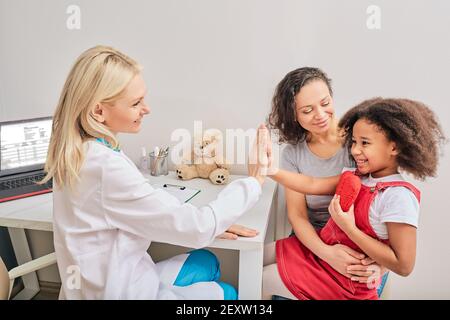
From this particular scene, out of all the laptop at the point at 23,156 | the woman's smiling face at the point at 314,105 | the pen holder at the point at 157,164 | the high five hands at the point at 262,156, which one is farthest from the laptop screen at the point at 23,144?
the woman's smiling face at the point at 314,105

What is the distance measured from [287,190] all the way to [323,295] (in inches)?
14.3

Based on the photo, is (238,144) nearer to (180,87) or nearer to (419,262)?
(180,87)

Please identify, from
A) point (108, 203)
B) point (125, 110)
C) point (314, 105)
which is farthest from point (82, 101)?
point (314, 105)

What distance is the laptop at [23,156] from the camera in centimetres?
155

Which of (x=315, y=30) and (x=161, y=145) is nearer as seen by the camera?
(x=315, y=30)

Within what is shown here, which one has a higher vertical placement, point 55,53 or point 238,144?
point 55,53

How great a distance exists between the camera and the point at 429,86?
1.36 m

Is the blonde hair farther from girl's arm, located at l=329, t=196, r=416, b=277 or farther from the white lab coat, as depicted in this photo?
girl's arm, located at l=329, t=196, r=416, b=277

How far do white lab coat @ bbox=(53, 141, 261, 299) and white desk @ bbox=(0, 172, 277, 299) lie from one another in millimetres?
111

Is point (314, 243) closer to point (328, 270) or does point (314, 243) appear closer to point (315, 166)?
point (328, 270)

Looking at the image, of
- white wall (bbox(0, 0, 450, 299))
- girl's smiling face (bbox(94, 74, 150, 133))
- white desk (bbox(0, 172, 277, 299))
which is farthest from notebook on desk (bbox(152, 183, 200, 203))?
girl's smiling face (bbox(94, 74, 150, 133))

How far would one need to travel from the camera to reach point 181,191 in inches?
58.5

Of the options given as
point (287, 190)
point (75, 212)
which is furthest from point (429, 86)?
point (75, 212)

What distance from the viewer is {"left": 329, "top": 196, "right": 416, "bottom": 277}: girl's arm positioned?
1.07 meters
